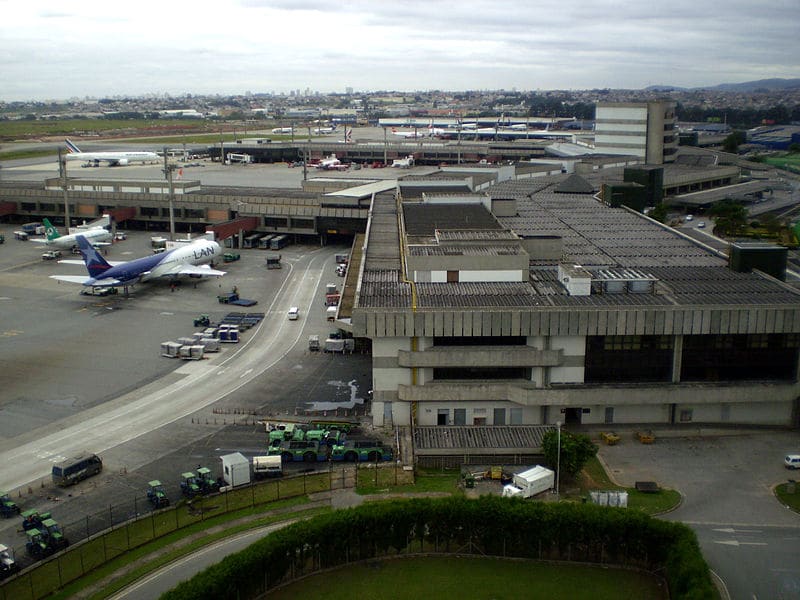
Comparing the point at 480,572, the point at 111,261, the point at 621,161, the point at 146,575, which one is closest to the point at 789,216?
the point at 621,161

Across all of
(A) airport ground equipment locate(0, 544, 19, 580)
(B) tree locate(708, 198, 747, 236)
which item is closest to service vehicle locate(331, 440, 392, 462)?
(A) airport ground equipment locate(0, 544, 19, 580)

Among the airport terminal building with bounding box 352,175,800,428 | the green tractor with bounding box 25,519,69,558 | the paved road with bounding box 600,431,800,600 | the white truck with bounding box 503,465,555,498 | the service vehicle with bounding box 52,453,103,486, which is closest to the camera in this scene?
the paved road with bounding box 600,431,800,600

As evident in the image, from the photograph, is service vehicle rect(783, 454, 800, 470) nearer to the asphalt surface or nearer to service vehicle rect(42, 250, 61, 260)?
the asphalt surface

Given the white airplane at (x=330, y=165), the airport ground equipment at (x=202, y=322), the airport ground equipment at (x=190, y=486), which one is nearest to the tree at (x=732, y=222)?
the airport ground equipment at (x=202, y=322)

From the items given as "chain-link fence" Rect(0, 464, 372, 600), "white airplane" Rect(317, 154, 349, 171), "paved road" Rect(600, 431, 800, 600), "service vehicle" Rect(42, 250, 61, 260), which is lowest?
"paved road" Rect(600, 431, 800, 600)

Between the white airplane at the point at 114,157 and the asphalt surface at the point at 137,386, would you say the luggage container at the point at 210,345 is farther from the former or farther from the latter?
the white airplane at the point at 114,157

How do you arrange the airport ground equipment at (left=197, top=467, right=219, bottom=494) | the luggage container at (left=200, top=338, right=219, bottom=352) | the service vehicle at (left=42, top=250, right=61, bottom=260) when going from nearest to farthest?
1. the airport ground equipment at (left=197, top=467, right=219, bottom=494)
2. the luggage container at (left=200, top=338, right=219, bottom=352)
3. the service vehicle at (left=42, top=250, right=61, bottom=260)

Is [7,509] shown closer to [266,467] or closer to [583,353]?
[266,467]
